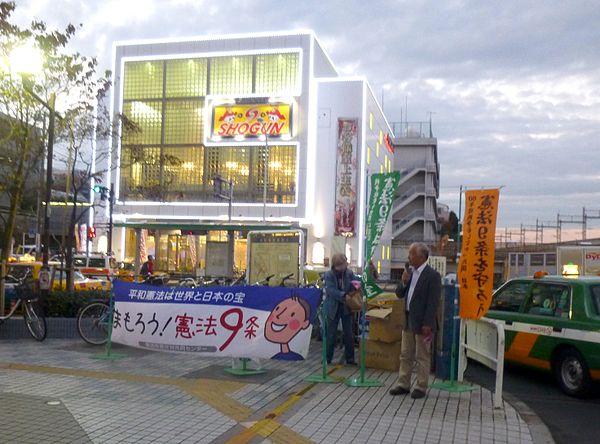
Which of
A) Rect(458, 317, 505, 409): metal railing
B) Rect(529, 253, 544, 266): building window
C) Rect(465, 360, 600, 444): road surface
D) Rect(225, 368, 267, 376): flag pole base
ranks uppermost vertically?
Rect(529, 253, 544, 266): building window

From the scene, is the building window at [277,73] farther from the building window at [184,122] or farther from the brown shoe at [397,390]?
the brown shoe at [397,390]

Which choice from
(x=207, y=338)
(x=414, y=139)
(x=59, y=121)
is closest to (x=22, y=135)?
(x=59, y=121)

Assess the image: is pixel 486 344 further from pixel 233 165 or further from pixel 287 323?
pixel 233 165

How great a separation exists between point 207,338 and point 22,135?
8.87 metres

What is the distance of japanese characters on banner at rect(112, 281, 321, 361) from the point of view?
8.65 meters

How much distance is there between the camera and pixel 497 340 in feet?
25.8

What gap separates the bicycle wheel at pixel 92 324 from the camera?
1133 centimetres

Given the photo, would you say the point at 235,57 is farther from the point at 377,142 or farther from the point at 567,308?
the point at 567,308

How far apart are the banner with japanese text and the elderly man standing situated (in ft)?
7.63

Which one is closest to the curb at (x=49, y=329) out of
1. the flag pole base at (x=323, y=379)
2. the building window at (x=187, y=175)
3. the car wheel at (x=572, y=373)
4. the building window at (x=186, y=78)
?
the flag pole base at (x=323, y=379)

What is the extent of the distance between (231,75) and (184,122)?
433 cm

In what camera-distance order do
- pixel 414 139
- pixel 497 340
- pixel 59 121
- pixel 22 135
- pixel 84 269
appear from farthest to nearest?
pixel 414 139 < pixel 84 269 < pixel 59 121 < pixel 22 135 < pixel 497 340

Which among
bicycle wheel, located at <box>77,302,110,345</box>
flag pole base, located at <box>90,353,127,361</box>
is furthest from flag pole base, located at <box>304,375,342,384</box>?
bicycle wheel, located at <box>77,302,110,345</box>

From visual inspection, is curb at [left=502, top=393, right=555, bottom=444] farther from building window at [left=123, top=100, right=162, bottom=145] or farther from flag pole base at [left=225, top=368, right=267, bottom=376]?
building window at [left=123, top=100, right=162, bottom=145]
